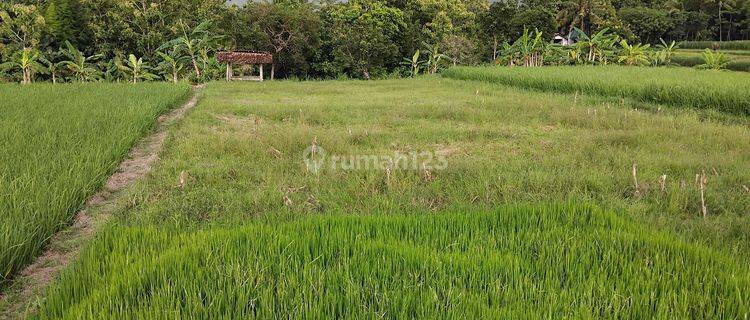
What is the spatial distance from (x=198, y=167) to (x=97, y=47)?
19118mm

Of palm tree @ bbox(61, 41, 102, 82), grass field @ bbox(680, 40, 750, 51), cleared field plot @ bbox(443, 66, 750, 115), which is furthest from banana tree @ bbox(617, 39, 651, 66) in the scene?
grass field @ bbox(680, 40, 750, 51)

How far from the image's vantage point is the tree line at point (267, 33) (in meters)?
16.7

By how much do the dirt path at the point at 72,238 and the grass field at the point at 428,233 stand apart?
144 millimetres

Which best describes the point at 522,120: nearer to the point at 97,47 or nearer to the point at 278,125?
the point at 278,125

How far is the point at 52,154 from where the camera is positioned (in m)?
3.60

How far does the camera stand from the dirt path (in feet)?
6.00

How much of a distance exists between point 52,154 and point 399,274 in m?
3.05

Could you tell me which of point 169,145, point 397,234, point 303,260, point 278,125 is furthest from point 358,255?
point 278,125

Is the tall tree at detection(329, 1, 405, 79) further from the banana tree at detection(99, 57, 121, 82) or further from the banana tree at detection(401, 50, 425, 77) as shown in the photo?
the banana tree at detection(99, 57, 121, 82)

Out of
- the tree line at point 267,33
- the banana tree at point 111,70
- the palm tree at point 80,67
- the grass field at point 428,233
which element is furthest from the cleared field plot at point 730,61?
the palm tree at point 80,67

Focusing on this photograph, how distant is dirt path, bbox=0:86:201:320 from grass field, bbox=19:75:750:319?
14 cm

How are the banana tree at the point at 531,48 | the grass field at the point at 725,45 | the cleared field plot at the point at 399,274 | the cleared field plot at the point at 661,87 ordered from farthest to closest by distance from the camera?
the grass field at the point at 725,45
the banana tree at the point at 531,48
the cleared field plot at the point at 661,87
the cleared field plot at the point at 399,274

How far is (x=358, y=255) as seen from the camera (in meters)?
1.92

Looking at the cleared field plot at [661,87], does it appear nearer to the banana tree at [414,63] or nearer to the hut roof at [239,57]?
the banana tree at [414,63]
